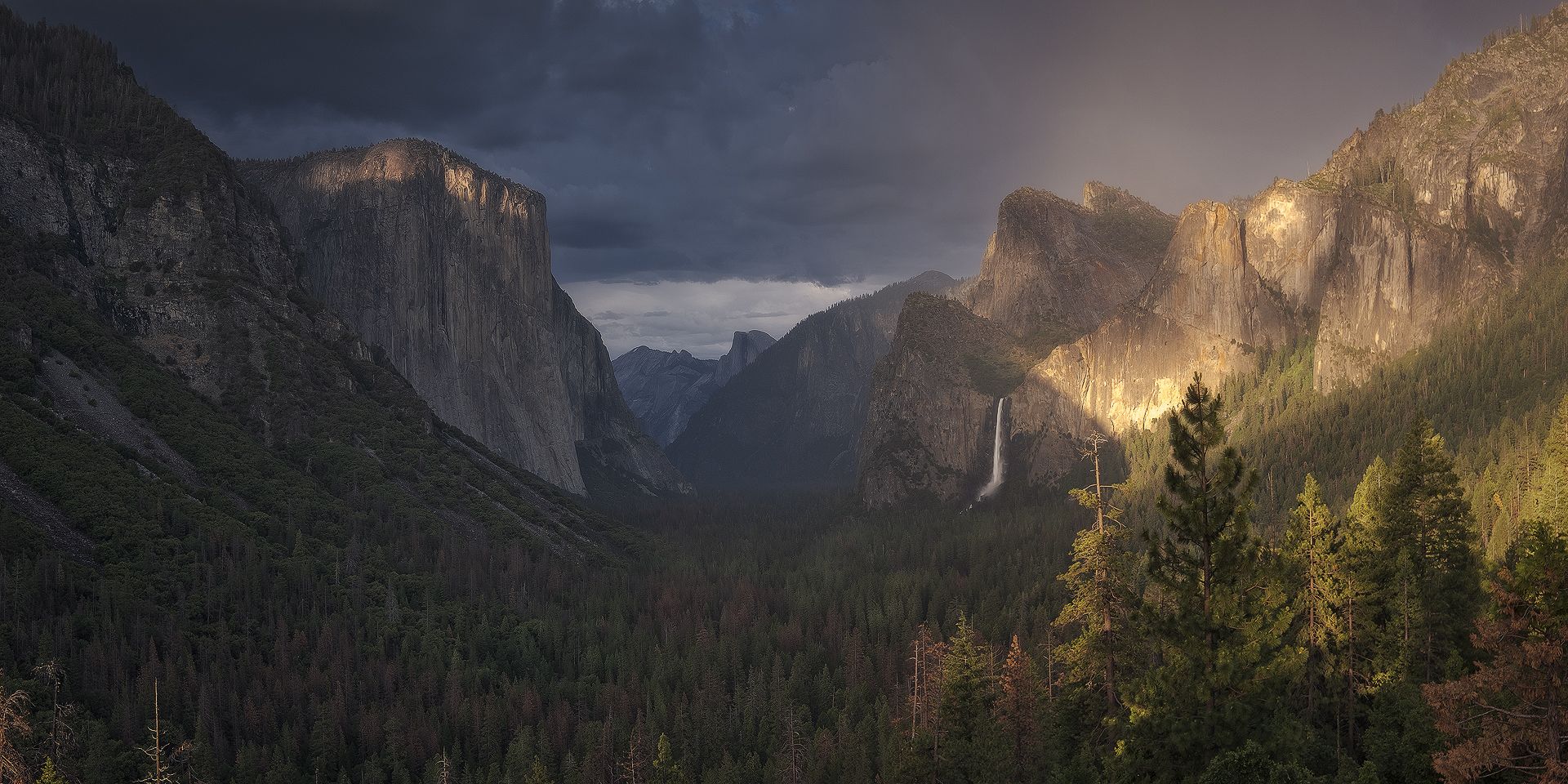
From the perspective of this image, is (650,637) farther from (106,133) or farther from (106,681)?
(106,133)

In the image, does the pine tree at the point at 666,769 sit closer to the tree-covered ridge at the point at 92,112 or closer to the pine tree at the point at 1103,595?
the pine tree at the point at 1103,595

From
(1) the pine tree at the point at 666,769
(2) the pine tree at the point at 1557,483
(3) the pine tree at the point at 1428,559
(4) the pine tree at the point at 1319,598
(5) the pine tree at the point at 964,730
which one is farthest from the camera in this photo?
(1) the pine tree at the point at 666,769

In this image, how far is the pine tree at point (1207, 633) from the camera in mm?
36531

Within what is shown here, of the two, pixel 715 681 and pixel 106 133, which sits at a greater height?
pixel 106 133

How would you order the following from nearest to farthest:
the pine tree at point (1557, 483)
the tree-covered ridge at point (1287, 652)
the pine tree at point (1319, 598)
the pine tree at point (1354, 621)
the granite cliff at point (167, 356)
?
the tree-covered ridge at point (1287, 652), the pine tree at point (1354, 621), the pine tree at point (1319, 598), the pine tree at point (1557, 483), the granite cliff at point (167, 356)

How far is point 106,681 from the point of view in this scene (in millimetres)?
97500

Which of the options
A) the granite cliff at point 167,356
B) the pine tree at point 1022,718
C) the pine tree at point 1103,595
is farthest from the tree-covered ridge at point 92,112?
the pine tree at point 1103,595

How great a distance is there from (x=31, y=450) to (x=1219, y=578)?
Result: 132 meters

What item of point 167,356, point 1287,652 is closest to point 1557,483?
point 1287,652

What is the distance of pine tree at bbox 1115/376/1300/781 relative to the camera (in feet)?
120

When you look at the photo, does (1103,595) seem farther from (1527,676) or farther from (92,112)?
(92,112)

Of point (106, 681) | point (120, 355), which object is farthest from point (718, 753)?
point (120, 355)

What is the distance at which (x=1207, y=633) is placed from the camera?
3703 cm

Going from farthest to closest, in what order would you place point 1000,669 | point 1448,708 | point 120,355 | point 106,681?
1. point 120,355
2. point 106,681
3. point 1000,669
4. point 1448,708
